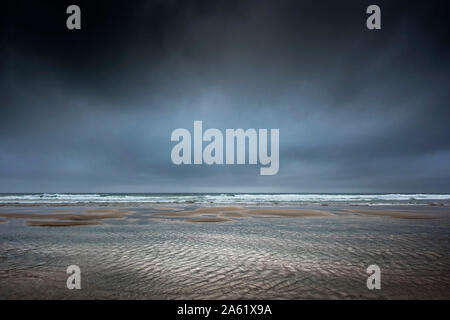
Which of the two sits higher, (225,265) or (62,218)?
(225,265)

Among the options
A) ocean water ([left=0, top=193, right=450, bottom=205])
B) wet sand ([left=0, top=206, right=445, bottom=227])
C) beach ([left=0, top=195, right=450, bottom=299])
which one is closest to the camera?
beach ([left=0, top=195, right=450, bottom=299])

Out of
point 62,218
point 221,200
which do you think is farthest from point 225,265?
point 221,200

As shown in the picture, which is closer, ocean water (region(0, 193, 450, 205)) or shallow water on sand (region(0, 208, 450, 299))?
shallow water on sand (region(0, 208, 450, 299))

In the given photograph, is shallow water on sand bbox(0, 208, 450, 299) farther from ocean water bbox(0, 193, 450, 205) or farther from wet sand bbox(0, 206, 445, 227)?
ocean water bbox(0, 193, 450, 205)

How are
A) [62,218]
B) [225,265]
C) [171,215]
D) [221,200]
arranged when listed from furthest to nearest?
[221,200] < [171,215] < [62,218] < [225,265]

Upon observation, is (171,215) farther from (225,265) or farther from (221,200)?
(221,200)

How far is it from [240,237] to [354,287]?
684 centimetres

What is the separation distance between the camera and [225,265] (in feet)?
24.1

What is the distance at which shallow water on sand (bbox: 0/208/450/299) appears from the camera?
5.36 m

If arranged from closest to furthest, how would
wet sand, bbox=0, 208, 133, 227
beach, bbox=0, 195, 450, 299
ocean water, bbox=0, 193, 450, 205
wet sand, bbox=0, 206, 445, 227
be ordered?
beach, bbox=0, 195, 450, 299 < wet sand, bbox=0, 208, 133, 227 < wet sand, bbox=0, 206, 445, 227 < ocean water, bbox=0, 193, 450, 205

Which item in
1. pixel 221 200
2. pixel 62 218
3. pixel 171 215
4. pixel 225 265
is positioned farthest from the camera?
pixel 221 200

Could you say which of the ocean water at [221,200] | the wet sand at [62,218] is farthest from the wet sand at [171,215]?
the ocean water at [221,200]

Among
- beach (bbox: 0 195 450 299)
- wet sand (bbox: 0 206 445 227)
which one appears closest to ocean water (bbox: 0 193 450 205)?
wet sand (bbox: 0 206 445 227)
